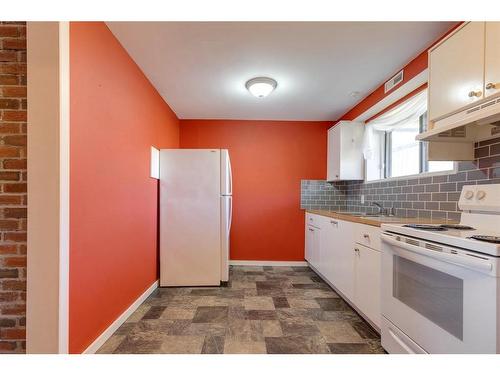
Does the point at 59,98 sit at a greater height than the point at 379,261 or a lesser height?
greater

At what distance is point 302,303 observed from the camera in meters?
2.55

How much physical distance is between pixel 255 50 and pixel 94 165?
5.01ft

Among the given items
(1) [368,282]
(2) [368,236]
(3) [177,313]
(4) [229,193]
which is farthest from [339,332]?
(4) [229,193]

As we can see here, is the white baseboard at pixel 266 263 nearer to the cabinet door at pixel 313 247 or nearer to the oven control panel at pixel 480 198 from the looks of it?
the cabinet door at pixel 313 247

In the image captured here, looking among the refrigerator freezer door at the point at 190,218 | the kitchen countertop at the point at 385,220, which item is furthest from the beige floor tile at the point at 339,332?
the refrigerator freezer door at the point at 190,218

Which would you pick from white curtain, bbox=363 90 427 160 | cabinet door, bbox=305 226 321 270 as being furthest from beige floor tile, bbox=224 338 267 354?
white curtain, bbox=363 90 427 160

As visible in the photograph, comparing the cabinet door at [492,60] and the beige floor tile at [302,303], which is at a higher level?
the cabinet door at [492,60]

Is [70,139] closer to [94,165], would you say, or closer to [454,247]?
[94,165]

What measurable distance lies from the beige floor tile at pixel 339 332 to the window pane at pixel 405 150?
169cm

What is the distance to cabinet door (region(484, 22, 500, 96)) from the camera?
50.0 inches

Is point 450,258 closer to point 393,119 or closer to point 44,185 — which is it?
point 44,185

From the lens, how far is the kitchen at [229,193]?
129 centimetres

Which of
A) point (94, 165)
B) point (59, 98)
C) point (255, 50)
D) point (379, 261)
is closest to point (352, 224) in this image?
point (379, 261)

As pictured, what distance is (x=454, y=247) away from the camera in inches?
44.9
